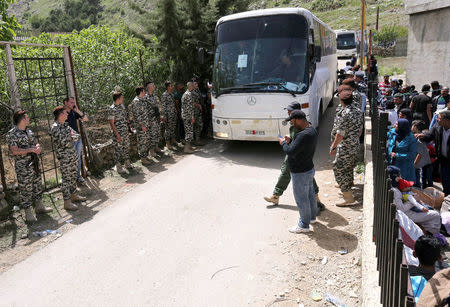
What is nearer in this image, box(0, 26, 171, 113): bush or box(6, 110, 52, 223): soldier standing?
box(6, 110, 52, 223): soldier standing

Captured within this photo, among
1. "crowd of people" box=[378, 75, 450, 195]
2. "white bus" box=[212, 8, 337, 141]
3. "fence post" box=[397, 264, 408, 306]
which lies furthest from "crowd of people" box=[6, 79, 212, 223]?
"fence post" box=[397, 264, 408, 306]

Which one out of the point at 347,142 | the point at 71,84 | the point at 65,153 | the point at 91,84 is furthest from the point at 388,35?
the point at 65,153

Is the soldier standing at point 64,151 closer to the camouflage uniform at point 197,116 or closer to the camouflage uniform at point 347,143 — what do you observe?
the camouflage uniform at point 197,116

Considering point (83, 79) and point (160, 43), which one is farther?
point (160, 43)

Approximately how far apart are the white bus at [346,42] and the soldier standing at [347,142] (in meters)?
28.1

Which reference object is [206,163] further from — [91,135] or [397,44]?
[397,44]

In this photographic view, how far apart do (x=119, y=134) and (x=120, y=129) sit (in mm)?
109

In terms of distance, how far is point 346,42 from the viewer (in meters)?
31.9

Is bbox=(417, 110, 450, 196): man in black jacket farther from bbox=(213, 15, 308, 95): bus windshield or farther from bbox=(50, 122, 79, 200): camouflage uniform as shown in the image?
bbox=(50, 122, 79, 200): camouflage uniform

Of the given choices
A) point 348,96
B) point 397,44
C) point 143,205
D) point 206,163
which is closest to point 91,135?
point 206,163

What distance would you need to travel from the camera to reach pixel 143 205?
6.60 meters

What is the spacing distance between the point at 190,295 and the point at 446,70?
11647mm

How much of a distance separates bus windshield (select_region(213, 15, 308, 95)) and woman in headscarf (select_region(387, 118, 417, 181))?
2.85 metres

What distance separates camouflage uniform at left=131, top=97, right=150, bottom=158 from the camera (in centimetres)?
863
